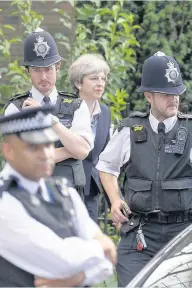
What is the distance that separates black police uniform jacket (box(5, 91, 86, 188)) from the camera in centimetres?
496

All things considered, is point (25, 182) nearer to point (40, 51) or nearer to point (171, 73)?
point (171, 73)

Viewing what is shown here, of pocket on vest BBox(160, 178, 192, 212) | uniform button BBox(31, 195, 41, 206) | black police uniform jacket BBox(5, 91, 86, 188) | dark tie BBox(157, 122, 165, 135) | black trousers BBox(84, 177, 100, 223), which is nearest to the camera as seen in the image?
uniform button BBox(31, 195, 41, 206)

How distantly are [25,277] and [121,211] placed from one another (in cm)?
186

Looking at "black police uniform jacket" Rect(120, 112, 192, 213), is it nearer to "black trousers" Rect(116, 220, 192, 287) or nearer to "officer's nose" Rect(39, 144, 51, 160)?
"black trousers" Rect(116, 220, 192, 287)

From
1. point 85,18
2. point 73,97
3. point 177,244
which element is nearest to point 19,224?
point 177,244

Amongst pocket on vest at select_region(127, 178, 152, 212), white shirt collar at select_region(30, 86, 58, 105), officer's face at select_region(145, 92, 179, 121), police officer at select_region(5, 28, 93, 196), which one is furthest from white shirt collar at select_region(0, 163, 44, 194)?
white shirt collar at select_region(30, 86, 58, 105)

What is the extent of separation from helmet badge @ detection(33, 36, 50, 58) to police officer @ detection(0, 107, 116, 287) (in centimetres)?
215

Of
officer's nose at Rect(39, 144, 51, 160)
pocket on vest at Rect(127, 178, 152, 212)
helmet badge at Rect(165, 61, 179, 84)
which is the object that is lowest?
pocket on vest at Rect(127, 178, 152, 212)

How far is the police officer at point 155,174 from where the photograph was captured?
4.70 metres

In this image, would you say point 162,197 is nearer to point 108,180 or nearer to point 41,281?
point 108,180

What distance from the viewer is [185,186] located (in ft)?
15.4

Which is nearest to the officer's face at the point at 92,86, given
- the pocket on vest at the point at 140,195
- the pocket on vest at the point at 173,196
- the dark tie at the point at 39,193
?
the pocket on vest at the point at 140,195

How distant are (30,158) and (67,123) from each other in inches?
78.1

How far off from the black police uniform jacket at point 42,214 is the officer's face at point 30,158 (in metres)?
0.07
